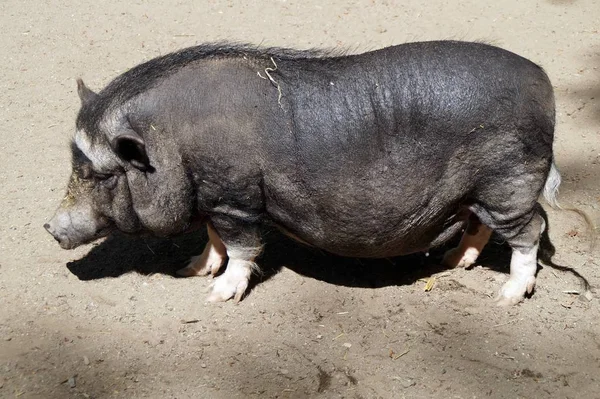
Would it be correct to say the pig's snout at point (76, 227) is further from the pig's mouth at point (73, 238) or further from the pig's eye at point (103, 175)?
the pig's eye at point (103, 175)

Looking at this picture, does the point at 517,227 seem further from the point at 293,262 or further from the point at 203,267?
the point at 203,267

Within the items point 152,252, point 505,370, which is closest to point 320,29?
point 152,252

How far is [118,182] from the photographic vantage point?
4.43 meters

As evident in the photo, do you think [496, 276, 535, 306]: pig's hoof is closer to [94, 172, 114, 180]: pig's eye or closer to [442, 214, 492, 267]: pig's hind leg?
[442, 214, 492, 267]: pig's hind leg

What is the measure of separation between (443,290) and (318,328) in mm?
868

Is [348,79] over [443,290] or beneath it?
over

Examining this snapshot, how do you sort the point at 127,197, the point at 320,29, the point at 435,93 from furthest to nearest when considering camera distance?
the point at 320,29 < the point at 127,197 < the point at 435,93

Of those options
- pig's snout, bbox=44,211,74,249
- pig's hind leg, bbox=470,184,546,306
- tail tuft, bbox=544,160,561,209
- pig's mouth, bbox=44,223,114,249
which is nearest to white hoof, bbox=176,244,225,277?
pig's mouth, bbox=44,223,114,249

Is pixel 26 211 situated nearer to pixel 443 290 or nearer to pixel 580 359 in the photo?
pixel 443 290

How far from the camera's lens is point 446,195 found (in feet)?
14.0

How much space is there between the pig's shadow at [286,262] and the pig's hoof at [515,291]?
326mm

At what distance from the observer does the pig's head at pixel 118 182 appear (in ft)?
13.9

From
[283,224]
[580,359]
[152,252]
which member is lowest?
[580,359]

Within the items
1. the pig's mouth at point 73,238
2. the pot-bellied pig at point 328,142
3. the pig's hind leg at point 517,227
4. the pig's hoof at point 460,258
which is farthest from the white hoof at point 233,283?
the pig's hind leg at point 517,227
